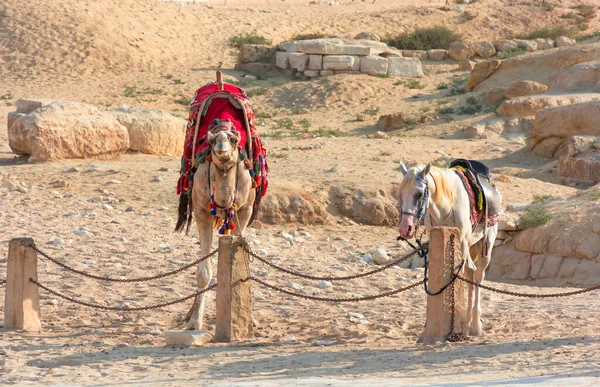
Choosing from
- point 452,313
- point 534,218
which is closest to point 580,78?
point 534,218

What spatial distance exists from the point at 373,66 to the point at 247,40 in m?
7.32

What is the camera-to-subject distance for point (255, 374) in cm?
734

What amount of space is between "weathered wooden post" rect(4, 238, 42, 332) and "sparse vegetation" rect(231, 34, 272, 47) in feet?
88.6

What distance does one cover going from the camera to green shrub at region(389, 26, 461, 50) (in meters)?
35.2

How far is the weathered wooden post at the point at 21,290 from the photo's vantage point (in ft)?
29.7

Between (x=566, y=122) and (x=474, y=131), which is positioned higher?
(x=566, y=122)

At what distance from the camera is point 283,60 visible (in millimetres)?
30828

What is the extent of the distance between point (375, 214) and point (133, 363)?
779cm

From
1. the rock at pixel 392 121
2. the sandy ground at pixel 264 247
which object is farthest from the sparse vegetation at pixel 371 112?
the rock at pixel 392 121

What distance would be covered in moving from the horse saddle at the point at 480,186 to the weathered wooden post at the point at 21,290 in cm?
418

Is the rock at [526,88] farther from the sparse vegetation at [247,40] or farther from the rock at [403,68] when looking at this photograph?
the sparse vegetation at [247,40]

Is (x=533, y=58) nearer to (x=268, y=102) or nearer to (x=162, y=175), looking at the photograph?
(x=268, y=102)

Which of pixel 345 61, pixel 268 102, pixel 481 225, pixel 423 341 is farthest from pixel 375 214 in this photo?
pixel 345 61

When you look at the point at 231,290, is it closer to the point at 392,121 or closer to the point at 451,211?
the point at 451,211
